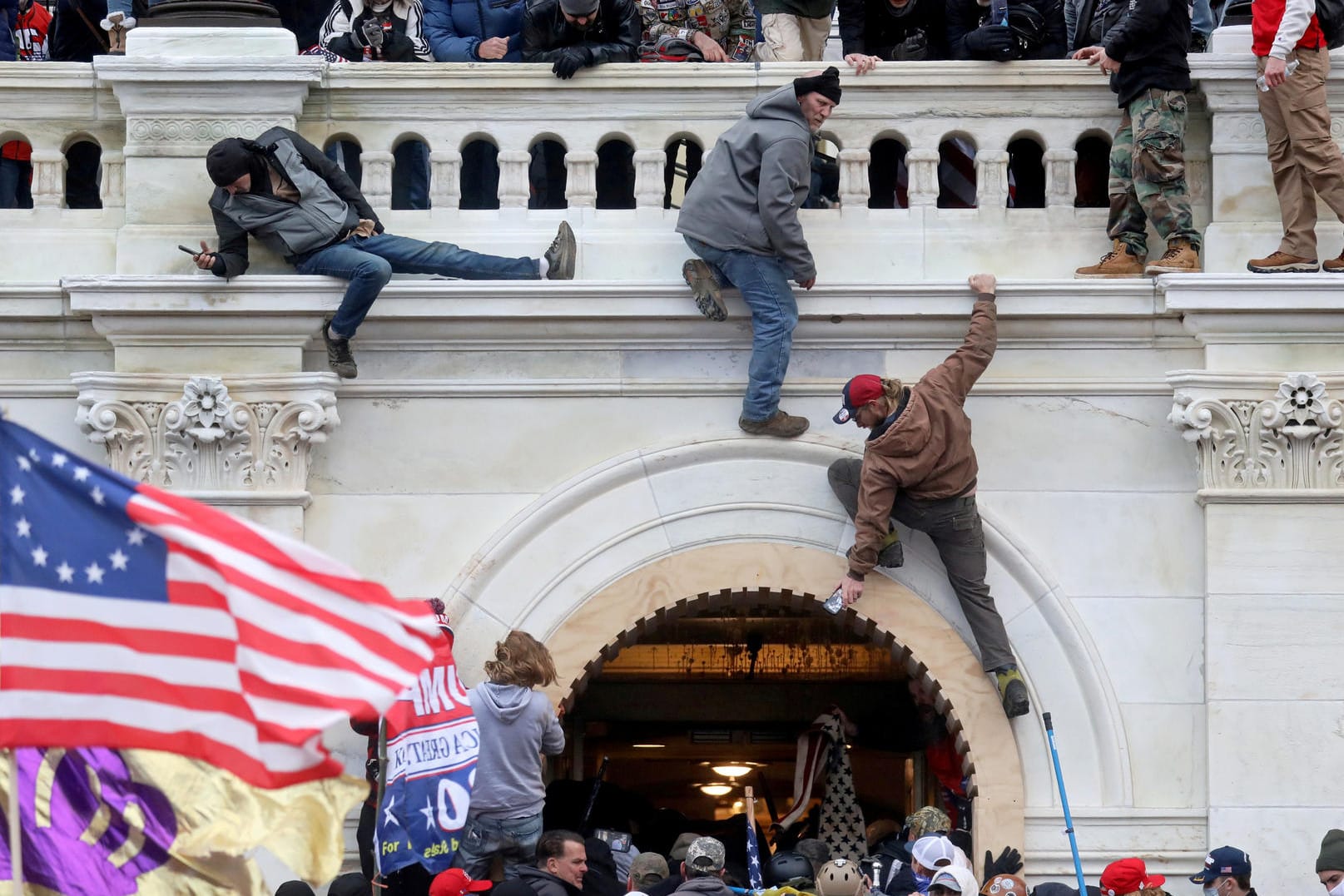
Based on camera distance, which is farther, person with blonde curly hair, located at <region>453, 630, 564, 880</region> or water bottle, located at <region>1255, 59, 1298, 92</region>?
water bottle, located at <region>1255, 59, 1298, 92</region>

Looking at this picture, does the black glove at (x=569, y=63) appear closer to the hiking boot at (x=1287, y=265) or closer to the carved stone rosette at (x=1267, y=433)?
the carved stone rosette at (x=1267, y=433)

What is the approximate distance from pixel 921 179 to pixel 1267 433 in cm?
230

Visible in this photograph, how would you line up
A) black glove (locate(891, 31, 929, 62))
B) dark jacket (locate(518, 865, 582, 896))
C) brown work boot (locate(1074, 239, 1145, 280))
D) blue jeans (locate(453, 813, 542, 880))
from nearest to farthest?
dark jacket (locate(518, 865, 582, 896)) → blue jeans (locate(453, 813, 542, 880)) → brown work boot (locate(1074, 239, 1145, 280)) → black glove (locate(891, 31, 929, 62))

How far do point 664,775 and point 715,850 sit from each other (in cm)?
648

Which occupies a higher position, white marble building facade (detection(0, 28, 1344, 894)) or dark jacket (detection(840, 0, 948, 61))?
dark jacket (detection(840, 0, 948, 61))

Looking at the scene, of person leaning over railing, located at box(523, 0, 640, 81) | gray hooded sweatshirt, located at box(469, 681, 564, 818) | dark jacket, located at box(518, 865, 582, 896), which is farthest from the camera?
person leaning over railing, located at box(523, 0, 640, 81)

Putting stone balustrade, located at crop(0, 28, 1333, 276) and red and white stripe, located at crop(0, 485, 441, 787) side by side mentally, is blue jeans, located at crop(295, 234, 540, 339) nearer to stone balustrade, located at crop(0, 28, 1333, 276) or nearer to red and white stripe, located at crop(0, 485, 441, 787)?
stone balustrade, located at crop(0, 28, 1333, 276)

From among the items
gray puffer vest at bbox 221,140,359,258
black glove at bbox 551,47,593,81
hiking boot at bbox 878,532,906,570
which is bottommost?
hiking boot at bbox 878,532,906,570

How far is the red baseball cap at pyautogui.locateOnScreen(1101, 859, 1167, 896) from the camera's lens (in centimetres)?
1320

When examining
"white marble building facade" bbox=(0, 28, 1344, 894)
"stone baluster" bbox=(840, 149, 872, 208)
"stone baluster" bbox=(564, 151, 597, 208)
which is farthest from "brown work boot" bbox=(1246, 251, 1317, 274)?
"stone baluster" bbox=(564, 151, 597, 208)

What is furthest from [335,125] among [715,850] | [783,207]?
[715,850]

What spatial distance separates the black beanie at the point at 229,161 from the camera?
1393 centimetres

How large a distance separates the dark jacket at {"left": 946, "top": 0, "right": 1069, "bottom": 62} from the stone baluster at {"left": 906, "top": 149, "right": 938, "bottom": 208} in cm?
135

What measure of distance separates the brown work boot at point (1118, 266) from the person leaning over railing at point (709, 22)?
292cm
